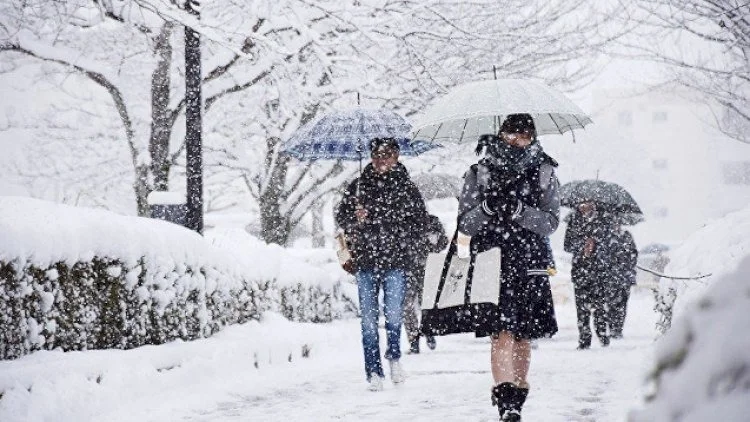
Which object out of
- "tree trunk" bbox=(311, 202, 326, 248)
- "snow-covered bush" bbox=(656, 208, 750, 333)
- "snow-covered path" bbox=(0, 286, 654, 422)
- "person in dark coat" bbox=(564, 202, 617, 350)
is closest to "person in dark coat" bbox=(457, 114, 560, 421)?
"snow-covered path" bbox=(0, 286, 654, 422)

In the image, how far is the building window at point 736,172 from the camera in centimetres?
6097

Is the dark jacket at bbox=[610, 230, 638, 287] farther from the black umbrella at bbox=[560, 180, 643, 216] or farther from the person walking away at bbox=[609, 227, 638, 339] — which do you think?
the black umbrella at bbox=[560, 180, 643, 216]

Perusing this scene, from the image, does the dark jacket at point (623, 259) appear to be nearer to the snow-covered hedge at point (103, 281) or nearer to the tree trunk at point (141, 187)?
the snow-covered hedge at point (103, 281)

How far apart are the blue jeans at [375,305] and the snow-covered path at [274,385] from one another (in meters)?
0.33

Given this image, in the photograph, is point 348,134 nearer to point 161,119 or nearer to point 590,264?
point 590,264

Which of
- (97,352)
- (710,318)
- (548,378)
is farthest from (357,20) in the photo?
(710,318)

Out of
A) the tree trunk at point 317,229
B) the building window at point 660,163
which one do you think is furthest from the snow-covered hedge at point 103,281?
the building window at point 660,163

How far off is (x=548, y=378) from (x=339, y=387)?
1992mm

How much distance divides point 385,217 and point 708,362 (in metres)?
5.88

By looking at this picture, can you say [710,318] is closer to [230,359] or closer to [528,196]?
[528,196]

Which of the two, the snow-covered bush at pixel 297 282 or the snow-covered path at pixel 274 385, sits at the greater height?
the snow-covered bush at pixel 297 282

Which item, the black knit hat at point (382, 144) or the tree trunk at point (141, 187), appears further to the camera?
the tree trunk at point (141, 187)

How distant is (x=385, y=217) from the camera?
21.5ft

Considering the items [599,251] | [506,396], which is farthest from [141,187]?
[506,396]
